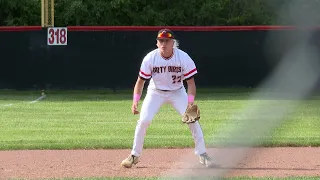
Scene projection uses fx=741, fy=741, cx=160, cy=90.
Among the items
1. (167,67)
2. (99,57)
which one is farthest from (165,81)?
(99,57)

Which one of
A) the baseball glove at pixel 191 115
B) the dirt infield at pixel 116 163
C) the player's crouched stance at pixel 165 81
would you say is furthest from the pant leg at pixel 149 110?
the baseball glove at pixel 191 115

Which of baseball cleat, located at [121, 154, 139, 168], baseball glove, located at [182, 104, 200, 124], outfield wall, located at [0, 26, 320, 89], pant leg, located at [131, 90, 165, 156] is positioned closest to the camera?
baseball glove, located at [182, 104, 200, 124]

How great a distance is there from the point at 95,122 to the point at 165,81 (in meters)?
6.51

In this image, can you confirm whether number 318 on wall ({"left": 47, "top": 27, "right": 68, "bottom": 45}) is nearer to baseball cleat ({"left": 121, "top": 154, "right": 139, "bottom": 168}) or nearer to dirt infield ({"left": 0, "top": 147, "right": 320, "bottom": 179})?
dirt infield ({"left": 0, "top": 147, "right": 320, "bottom": 179})

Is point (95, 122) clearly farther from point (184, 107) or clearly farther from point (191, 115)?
point (191, 115)

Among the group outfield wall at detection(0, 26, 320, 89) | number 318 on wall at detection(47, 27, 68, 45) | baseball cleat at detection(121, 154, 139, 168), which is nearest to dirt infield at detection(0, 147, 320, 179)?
baseball cleat at detection(121, 154, 139, 168)

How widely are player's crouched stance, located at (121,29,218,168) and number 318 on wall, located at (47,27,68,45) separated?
1408cm

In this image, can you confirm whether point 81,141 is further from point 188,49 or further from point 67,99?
point 188,49

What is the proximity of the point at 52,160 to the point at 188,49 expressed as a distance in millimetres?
13006

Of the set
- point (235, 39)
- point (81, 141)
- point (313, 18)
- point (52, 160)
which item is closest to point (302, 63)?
point (313, 18)

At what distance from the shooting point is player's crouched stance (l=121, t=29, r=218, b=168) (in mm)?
7246

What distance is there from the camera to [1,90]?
71.6 feet

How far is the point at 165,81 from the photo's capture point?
24.3 ft

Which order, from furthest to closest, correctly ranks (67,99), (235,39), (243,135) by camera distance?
(235,39)
(67,99)
(243,135)
